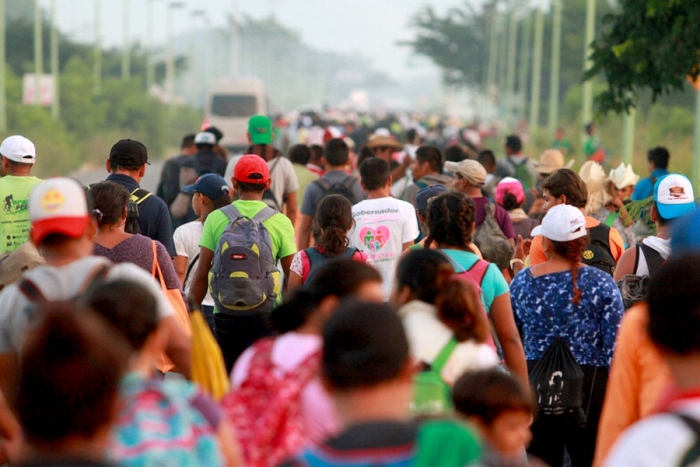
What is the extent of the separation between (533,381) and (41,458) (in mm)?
3669

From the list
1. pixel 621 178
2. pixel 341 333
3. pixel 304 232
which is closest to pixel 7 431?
pixel 341 333

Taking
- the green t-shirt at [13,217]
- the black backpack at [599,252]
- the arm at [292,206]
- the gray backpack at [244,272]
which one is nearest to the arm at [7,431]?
the gray backpack at [244,272]

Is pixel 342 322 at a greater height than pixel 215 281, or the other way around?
pixel 342 322

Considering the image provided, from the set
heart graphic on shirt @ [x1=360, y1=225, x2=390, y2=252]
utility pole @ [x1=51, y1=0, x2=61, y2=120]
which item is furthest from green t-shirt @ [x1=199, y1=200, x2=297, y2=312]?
utility pole @ [x1=51, y1=0, x2=61, y2=120]

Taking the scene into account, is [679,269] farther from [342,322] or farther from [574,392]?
[574,392]

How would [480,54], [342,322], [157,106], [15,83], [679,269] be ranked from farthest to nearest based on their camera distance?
[480,54]
[157,106]
[15,83]
[679,269]
[342,322]

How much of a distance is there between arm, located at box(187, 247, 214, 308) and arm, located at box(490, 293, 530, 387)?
2.23 m

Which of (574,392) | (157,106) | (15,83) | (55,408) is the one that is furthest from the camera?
(157,106)

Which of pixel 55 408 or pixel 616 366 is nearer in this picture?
pixel 55 408

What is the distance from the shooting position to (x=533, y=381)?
6.03 m

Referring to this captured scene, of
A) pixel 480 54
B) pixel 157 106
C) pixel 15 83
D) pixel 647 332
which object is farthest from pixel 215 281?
pixel 480 54

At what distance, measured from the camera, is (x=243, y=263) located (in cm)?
705

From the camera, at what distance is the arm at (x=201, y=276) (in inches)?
292

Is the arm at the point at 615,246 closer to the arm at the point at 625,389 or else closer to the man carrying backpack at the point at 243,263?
the man carrying backpack at the point at 243,263
